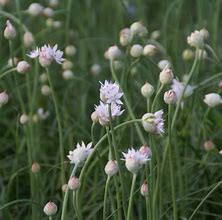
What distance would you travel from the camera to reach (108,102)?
1085mm

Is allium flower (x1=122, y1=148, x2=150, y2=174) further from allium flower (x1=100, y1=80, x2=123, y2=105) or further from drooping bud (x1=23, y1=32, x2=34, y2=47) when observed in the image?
drooping bud (x1=23, y1=32, x2=34, y2=47)

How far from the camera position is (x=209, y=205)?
4.91ft

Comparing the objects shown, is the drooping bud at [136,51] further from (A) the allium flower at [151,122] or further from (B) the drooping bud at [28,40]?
(A) the allium flower at [151,122]

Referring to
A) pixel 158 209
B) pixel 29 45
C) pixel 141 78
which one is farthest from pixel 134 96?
pixel 158 209

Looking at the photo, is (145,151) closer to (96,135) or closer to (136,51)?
(136,51)

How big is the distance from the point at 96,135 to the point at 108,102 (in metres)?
0.76

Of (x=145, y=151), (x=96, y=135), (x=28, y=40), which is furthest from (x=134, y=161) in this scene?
(x=96, y=135)

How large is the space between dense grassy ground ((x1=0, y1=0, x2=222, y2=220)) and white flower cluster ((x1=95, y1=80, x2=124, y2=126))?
0.14ft

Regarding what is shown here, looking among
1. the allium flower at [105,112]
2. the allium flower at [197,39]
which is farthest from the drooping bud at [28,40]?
the allium flower at [105,112]

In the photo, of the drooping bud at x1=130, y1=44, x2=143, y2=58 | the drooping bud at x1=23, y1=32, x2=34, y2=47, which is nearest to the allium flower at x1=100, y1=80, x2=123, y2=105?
the drooping bud at x1=130, y1=44, x2=143, y2=58

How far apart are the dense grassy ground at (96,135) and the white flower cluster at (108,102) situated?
0.04 m

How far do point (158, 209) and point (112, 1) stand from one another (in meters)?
1.40

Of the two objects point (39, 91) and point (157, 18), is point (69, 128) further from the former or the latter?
point (157, 18)

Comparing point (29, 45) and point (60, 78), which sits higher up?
point (60, 78)
